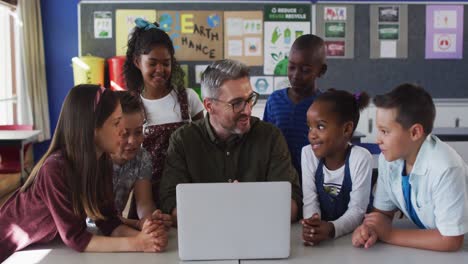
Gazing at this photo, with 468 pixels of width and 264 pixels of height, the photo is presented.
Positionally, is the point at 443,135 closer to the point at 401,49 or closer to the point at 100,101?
the point at 401,49

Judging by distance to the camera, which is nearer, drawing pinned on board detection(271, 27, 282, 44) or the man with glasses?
the man with glasses

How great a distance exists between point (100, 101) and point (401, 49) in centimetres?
407

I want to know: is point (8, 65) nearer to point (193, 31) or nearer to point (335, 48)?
point (193, 31)

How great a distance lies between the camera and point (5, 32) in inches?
194

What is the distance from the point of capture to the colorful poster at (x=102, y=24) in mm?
4840

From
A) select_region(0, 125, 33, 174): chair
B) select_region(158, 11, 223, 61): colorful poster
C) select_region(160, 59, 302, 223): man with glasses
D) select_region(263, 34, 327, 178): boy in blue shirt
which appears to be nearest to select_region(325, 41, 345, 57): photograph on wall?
select_region(158, 11, 223, 61): colorful poster

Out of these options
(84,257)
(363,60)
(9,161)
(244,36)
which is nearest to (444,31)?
(363,60)

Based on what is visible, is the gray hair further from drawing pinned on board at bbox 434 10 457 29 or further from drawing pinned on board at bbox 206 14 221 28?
drawing pinned on board at bbox 434 10 457 29

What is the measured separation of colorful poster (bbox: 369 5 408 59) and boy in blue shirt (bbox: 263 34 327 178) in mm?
2864

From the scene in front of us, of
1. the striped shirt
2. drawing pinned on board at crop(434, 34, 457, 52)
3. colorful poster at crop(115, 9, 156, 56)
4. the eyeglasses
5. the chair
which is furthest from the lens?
drawing pinned on board at crop(434, 34, 457, 52)

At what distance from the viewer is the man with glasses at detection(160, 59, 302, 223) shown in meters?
A: 1.84

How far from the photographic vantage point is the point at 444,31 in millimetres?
4938

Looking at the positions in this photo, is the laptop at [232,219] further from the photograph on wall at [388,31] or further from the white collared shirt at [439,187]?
the photograph on wall at [388,31]

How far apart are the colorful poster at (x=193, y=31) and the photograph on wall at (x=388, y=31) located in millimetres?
1554
